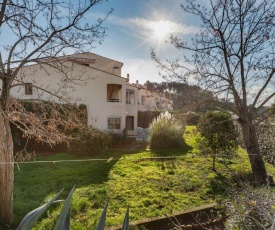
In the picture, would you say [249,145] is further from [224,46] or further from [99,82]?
[99,82]

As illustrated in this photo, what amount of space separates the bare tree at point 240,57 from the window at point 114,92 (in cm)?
1450

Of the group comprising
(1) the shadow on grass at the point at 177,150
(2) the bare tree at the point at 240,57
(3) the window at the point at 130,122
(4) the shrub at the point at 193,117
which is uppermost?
(2) the bare tree at the point at 240,57

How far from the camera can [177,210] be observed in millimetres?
4918

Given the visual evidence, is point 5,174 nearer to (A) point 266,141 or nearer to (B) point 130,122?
(A) point 266,141

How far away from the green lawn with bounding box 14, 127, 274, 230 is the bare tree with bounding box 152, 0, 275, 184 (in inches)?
59.5

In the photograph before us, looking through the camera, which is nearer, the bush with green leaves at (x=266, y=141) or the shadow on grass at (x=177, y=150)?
the bush with green leaves at (x=266, y=141)

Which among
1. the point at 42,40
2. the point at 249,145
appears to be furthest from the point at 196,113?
the point at 42,40

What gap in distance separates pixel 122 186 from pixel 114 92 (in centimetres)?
1616

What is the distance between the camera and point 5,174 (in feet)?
12.4

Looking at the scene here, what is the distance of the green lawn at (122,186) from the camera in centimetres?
481

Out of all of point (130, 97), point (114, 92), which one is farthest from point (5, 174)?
point (130, 97)

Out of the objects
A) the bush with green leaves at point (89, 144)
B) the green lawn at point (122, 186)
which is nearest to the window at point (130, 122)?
the bush with green leaves at point (89, 144)

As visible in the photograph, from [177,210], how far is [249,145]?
2.87 metres

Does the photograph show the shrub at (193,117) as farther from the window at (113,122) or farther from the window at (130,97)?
the window at (130,97)
